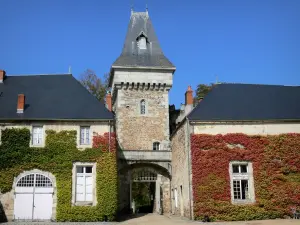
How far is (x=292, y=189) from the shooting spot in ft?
62.5

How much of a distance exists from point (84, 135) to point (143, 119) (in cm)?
675

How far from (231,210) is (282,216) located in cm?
258

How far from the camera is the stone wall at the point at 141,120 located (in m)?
25.8

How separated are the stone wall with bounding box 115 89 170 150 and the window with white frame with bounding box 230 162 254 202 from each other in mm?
7158

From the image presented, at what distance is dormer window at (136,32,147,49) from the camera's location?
2914 centimetres

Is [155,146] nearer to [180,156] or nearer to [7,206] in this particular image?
[180,156]

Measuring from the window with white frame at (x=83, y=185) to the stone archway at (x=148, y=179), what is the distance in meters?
4.76

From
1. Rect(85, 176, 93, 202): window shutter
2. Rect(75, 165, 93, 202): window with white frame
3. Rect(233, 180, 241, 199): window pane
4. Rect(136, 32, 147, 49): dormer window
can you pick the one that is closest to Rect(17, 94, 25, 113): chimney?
Rect(75, 165, 93, 202): window with white frame

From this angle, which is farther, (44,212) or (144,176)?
(144,176)

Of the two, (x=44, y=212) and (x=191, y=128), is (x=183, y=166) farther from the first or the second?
(x=44, y=212)

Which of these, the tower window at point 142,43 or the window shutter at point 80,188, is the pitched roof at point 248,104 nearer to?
the window shutter at point 80,188

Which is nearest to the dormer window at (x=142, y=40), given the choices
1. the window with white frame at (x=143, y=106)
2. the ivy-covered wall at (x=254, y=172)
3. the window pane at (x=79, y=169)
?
the window with white frame at (x=143, y=106)

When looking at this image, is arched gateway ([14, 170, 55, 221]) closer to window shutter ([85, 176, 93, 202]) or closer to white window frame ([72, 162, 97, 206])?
white window frame ([72, 162, 97, 206])

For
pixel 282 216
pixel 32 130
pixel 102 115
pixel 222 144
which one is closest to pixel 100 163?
pixel 102 115
